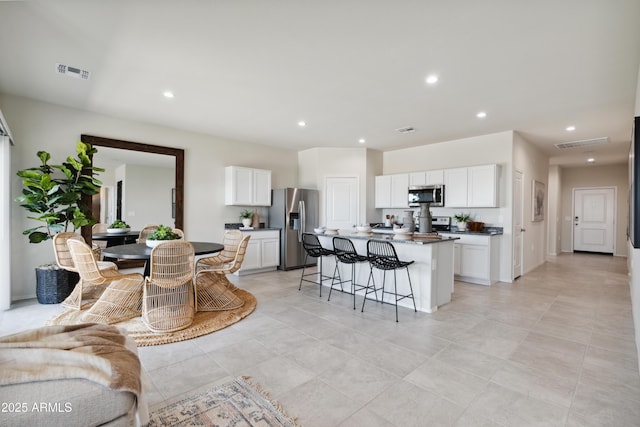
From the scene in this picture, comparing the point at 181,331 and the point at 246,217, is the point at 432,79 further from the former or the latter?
the point at 246,217

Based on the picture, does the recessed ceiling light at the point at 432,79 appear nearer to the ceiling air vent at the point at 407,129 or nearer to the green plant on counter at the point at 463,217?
the ceiling air vent at the point at 407,129

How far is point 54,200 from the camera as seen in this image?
3.96 meters

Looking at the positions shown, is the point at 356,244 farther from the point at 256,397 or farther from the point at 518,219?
the point at 518,219

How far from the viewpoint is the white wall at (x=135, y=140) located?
13.4 ft

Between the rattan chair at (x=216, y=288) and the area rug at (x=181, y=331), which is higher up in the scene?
the rattan chair at (x=216, y=288)

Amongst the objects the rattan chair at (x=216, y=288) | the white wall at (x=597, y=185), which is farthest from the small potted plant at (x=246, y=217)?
the white wall at (x=597, y=185)

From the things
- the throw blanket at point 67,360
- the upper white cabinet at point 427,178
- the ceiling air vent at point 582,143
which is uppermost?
the ceiling air vent at point 582,143

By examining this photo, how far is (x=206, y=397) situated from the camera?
6.65ft

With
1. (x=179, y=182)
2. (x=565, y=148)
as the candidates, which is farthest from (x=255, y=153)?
(x=565, y=148)

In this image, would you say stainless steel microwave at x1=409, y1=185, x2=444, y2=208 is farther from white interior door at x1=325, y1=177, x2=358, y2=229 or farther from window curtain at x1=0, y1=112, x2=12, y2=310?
window curtain at x1=0, y1=112, x2=12, y2=310

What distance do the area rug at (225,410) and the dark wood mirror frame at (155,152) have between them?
12.3 ft

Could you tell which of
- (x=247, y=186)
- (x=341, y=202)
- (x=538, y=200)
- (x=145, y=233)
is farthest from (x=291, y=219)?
(x=538, y=200)

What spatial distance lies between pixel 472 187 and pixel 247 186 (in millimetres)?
4188

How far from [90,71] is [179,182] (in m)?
2.44
